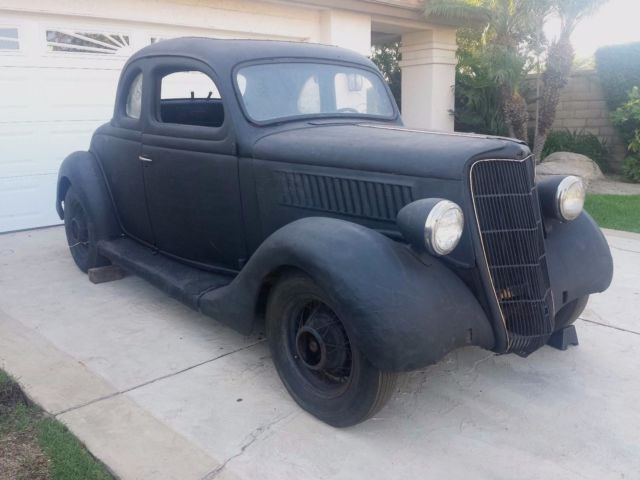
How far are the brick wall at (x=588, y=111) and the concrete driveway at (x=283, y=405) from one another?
26.6 feet

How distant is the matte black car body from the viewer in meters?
2.62

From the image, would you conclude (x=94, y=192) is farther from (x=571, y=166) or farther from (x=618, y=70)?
(x=618, y=70)

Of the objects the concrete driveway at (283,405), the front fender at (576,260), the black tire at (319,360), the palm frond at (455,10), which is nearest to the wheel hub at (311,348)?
the black tire at (319,360)

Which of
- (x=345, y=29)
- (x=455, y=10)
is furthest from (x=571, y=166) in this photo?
(x=345, y=29)

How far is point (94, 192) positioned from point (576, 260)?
11.9 ft

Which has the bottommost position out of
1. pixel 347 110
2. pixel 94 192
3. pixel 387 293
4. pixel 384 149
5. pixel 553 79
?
pixel 387 293

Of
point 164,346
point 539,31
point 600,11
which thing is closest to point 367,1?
point 539,31

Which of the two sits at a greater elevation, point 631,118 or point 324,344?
point 631,118

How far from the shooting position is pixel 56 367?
3514 millimetres

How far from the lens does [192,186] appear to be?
3.94 m

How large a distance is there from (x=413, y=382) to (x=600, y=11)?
8731 mm

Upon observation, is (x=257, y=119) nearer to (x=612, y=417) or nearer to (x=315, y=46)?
(x=315, y=46)

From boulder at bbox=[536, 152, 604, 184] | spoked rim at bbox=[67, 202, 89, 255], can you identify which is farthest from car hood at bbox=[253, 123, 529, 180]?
boulder at bbox=[536, 152, 604, 184]

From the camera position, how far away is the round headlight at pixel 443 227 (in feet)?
8.50
